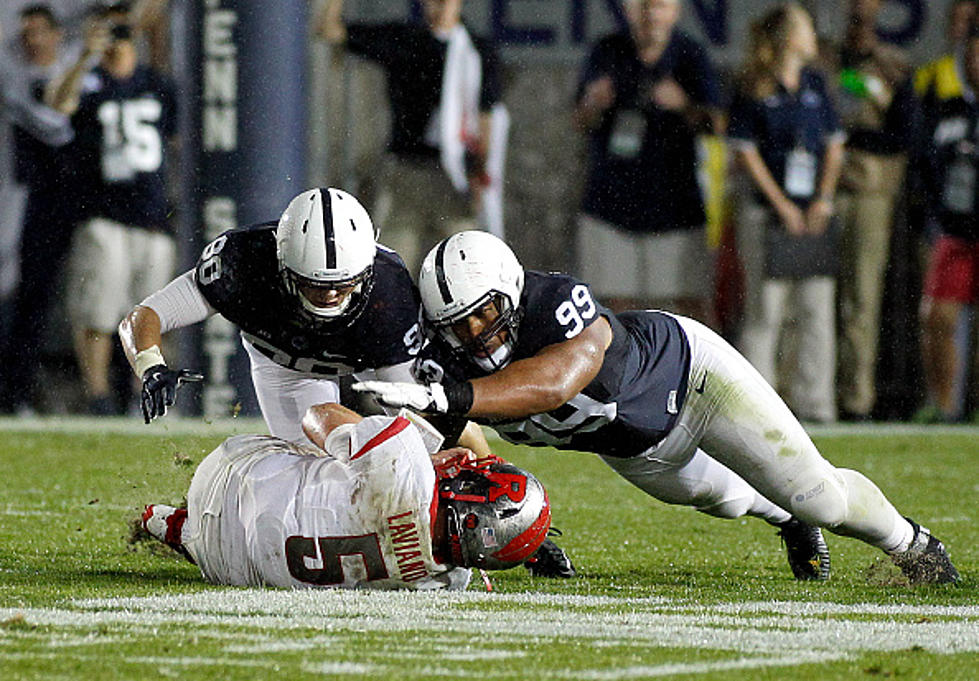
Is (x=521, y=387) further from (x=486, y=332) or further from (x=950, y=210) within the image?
(x=950, y=210)

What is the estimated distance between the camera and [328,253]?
14.9 ft

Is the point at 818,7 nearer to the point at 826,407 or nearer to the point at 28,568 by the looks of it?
the point at 826,407

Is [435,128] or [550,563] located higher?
[435,128]

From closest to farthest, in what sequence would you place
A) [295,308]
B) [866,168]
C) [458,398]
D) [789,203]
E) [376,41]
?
[458,398]
[295,308]
[789,203]
[376,41]
[866,168]

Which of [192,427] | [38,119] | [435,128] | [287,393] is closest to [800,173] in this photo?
[435,128]

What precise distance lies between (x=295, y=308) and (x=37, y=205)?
18.3ft

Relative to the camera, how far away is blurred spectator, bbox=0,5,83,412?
987cm

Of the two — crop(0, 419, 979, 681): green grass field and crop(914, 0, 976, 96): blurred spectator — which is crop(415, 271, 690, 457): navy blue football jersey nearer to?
crop(0, 419, 979, 681): green grass field

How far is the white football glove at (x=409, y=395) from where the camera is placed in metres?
3.88

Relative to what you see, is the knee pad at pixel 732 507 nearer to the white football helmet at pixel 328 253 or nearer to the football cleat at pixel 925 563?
the football cleat at pixel 925 563

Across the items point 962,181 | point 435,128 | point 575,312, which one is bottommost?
point 962,181

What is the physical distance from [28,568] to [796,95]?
6081mm

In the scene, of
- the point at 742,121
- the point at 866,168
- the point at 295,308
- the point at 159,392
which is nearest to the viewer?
the point at 159,392

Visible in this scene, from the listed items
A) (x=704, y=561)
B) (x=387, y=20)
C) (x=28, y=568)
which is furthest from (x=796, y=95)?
(x=28, y=568)
